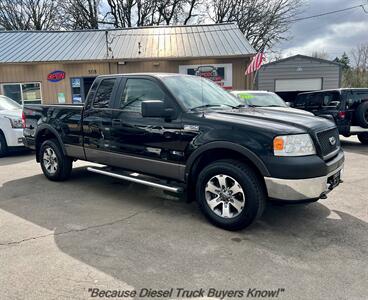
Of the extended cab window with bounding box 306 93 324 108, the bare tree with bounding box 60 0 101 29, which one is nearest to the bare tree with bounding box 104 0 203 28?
the bare tree with bounding box 60 0 101 29

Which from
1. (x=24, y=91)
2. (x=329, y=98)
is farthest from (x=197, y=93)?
(x=24, y=91)

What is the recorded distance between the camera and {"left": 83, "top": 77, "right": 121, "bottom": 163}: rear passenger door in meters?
4.95

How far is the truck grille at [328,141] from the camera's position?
3685mm

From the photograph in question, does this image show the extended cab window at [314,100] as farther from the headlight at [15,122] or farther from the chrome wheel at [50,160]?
the headlight at [15,122]

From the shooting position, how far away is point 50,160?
609 centimetres

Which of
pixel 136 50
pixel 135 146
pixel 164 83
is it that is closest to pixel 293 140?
pixel 164 83

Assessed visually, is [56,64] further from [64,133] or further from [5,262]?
[5,262]

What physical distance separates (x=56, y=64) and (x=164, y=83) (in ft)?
44.2

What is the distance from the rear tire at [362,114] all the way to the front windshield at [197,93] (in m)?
5.91

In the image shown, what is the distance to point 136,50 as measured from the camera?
16.5 m

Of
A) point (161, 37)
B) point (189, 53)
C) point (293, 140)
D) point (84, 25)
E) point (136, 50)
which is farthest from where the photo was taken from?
point (84, 25)

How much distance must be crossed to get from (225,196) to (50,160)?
149 inches

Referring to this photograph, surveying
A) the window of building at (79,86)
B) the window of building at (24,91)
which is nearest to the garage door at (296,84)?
the window of building at (79,86)

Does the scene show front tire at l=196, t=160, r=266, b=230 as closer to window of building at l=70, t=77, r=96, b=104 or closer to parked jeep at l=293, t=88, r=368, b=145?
A: parked jeep at l=293, t=88, r=368, b=145
